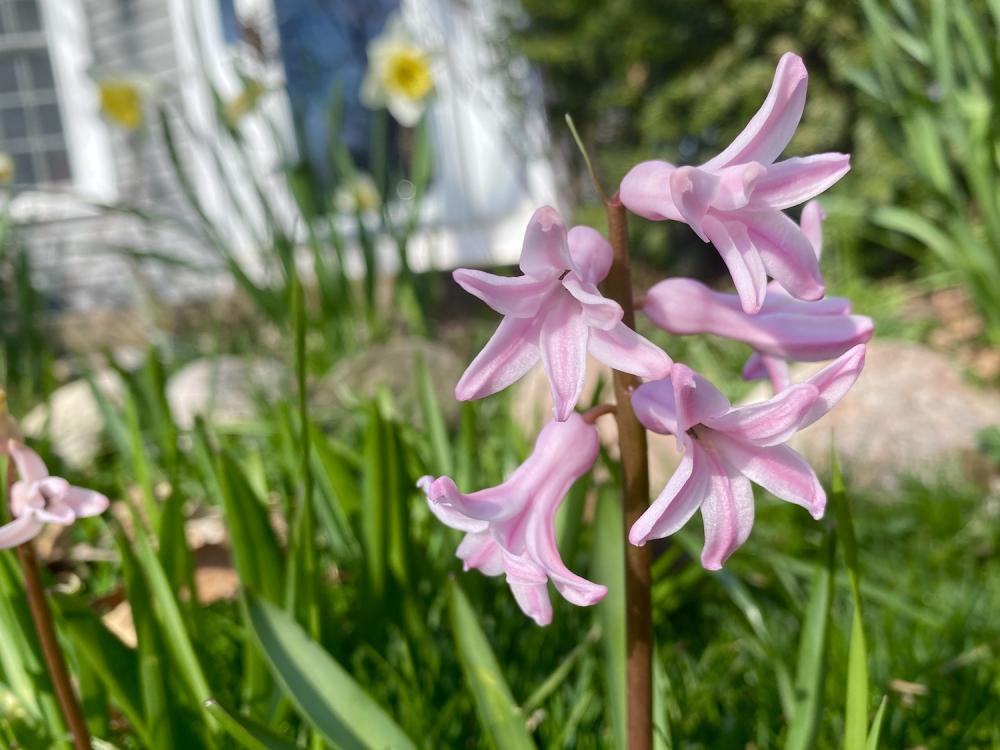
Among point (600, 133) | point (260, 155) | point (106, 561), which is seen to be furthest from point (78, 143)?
point (106, 561)

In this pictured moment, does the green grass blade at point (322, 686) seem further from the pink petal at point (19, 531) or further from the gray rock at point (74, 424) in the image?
the gray rock at point (74, 424)

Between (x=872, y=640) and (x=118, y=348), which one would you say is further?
(x=118, y=348)

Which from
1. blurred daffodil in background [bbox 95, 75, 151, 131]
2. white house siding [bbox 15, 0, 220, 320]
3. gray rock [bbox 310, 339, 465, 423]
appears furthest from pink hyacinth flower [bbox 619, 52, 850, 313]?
white house siding [bbox 15, 0, 220, 320]

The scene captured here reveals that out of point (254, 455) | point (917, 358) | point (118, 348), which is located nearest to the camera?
point (254, 455)

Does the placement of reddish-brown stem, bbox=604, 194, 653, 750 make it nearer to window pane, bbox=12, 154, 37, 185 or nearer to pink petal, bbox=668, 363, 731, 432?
pink petal, bbox=668, 363, 731, 432

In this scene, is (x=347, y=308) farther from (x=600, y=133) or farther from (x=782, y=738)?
(x=600, y=133)

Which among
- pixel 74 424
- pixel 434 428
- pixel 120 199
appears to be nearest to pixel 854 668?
pixel 434 428
